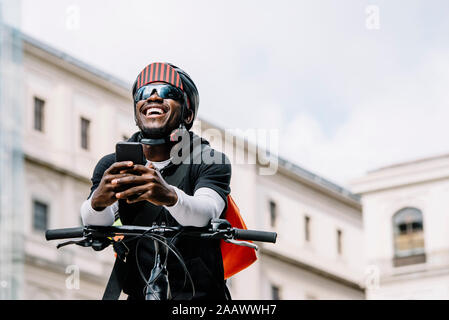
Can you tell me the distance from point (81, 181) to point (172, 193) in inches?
1689

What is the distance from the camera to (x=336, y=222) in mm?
63062

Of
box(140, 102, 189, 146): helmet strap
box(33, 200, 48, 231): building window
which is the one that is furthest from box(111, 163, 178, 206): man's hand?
box(33, 200, 48, 231): building window

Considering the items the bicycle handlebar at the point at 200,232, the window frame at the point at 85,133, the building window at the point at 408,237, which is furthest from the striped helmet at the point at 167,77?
the building window at the point at 408,237

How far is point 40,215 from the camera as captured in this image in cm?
4569

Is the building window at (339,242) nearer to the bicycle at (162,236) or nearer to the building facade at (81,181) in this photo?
the building facade at (81,181)

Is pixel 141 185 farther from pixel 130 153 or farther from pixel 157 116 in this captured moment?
pixel 157 116

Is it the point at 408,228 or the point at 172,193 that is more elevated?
the point at 408,228

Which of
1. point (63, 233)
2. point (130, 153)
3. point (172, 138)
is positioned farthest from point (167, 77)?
point (63, 233)

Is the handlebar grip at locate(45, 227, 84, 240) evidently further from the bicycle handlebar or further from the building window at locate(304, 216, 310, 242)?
the building window at locate(304, 216, 310, 242)

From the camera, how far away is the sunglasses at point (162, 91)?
18.3 ft

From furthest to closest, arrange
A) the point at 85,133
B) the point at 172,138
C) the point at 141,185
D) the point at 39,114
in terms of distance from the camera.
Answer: the point at 85,133 < the point at 39,114 < the point at 172,138 < the point at 141,185

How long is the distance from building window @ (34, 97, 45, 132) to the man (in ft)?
136

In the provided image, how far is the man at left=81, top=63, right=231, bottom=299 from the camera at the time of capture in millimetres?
5273
